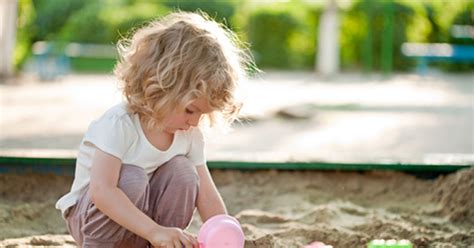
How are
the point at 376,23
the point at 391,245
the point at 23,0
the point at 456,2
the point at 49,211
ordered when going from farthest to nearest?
the point at 456,2 < the point at 376,23 < the point at 23,0 < the point at 49,211 < the point at 391,245

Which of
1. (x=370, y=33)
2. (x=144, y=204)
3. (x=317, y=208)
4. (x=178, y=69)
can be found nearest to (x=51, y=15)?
(x=370, y=33)

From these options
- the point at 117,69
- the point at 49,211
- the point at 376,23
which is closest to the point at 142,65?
the point at 117,69

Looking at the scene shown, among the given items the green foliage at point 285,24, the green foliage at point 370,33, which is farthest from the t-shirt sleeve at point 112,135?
the green foliage at point 285,24

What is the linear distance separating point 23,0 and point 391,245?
38.8 ft

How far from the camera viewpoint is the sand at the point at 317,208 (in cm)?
252

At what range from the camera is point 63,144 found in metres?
4.77

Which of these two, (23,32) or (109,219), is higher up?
(109,219)

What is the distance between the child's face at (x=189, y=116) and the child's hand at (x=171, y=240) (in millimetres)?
245

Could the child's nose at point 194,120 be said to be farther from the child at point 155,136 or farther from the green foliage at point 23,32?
the green foliage at point 23,32

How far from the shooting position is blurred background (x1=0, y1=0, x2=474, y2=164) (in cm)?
521

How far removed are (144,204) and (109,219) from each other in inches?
3.8

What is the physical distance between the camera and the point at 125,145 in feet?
6.63

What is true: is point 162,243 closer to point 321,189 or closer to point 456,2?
point 321,189

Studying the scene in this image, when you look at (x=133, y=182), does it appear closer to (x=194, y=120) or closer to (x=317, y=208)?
(x=194, y=120)
